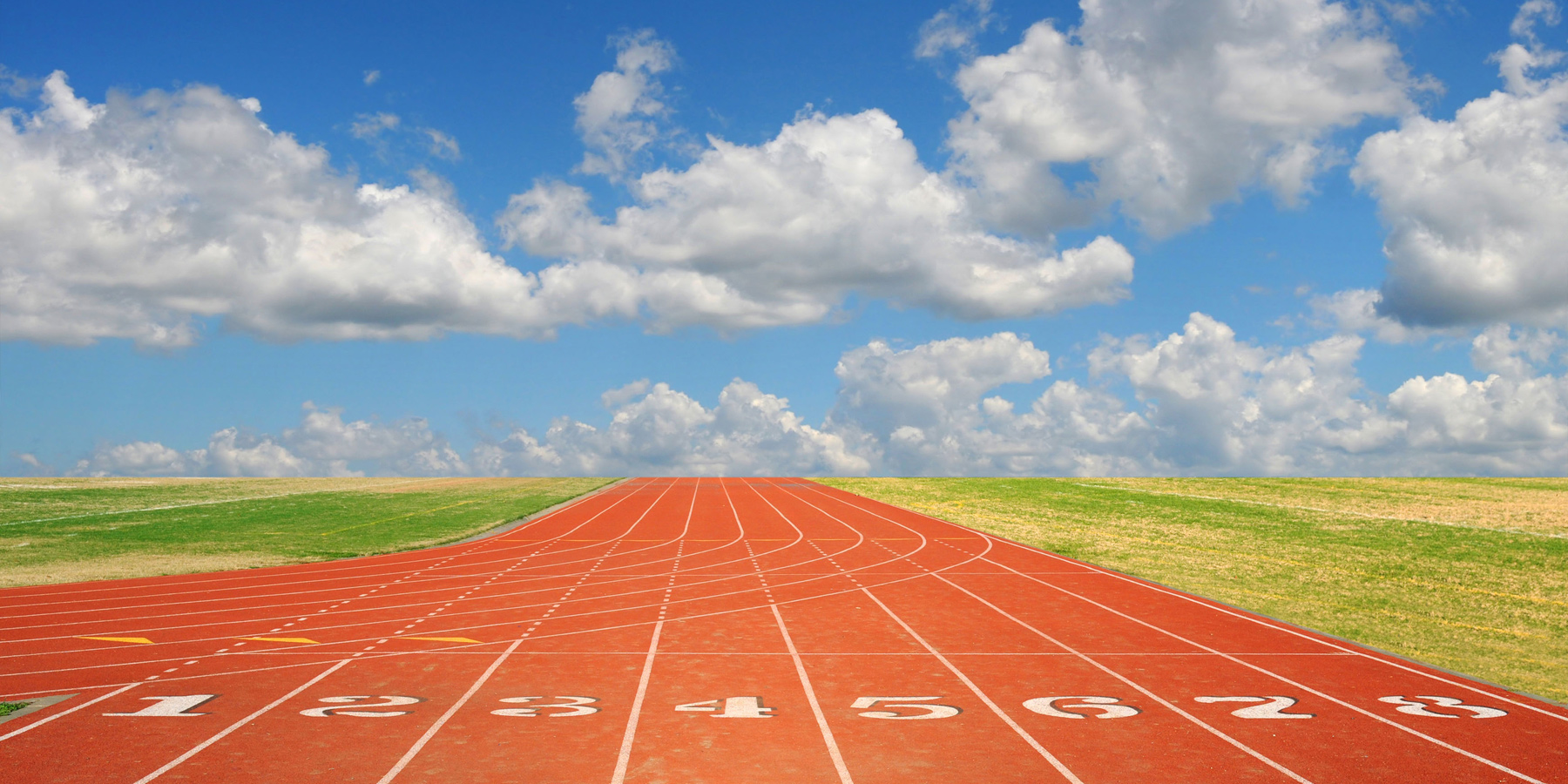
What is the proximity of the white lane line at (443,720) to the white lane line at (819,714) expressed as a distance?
427 cm

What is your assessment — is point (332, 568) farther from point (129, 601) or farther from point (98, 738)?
point (98, 738)

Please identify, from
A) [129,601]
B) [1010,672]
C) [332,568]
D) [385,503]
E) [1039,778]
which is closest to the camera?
[1039,778]

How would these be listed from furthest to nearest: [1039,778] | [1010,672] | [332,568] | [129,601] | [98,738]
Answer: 1. [332,568]
2. [129,601]
3. [1010,672]
4. [98,738]
5. [1039,778]

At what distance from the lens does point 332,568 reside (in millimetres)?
23484

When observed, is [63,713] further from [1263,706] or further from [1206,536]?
[1206,536]

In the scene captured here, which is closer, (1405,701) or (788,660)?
(1405,701)

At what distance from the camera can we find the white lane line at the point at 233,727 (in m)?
8.64

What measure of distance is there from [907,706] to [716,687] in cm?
258

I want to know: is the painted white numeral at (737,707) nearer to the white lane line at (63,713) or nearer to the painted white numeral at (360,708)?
the painted white numeral at (360,708)

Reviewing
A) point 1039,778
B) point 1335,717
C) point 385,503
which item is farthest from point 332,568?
point 385,503

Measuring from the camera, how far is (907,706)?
437 inches

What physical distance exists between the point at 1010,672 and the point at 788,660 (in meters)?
3.26

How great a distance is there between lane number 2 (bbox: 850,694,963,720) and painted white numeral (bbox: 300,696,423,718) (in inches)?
217

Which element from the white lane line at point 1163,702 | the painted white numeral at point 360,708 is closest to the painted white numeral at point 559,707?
the painted white numeral at point 360,708
